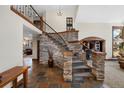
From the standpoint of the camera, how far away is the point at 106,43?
13156 millimetres

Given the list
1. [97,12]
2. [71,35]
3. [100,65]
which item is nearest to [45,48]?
[71,35]

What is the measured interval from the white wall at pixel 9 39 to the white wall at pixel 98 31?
8393 mm

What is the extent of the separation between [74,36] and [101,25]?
4.17 m

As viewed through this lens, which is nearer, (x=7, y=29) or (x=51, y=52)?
(x=7, y=29)

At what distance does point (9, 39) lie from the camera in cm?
437

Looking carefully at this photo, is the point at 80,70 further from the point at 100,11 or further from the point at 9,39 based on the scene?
the point at 100,11

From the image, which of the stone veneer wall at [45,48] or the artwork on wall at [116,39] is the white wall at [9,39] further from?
the artwork on wall at [116,39]

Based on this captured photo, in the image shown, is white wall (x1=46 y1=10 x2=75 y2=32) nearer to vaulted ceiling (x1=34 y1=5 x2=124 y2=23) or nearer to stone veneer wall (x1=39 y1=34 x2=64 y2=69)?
vaulted ceiling (x1=34 y1=5 x2=124 y2=23)

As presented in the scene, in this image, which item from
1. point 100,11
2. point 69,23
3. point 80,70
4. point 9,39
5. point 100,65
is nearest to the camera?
point 9,39

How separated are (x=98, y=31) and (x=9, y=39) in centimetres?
990

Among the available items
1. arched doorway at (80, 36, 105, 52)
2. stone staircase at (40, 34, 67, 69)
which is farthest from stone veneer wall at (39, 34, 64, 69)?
arched doorway at (80, 36, 105, 52)

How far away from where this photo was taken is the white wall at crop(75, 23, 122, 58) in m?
13.1
